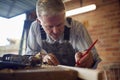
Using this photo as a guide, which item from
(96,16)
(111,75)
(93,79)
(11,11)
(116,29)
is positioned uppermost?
(11,11)

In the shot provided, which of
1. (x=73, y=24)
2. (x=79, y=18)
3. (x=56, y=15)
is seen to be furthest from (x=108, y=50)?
(x=56, y=15)

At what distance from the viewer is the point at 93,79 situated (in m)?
0.50

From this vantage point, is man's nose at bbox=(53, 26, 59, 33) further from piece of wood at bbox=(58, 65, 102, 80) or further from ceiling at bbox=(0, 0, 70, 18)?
ceiling at bbox=(0, 0, 70, 18)

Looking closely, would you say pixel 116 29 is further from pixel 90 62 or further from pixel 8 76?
pixel 8 76

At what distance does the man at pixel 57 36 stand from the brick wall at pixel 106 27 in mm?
2387

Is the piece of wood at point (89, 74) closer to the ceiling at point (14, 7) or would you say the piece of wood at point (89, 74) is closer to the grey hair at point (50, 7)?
the grey hair at point (50, 7)

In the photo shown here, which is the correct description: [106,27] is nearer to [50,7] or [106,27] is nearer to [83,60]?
[50,7]

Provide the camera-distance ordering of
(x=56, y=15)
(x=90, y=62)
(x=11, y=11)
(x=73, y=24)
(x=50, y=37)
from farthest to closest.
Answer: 1. (x=11, y=11)
2. (x=73, y=24)
3. (x=50, y=37)
4. (x=56, y=15)
5. (x=90, y=62)

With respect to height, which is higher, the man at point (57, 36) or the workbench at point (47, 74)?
the man at point (57, 36)

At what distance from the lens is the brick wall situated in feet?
12.0

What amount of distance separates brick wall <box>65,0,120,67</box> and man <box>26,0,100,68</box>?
2387 mm

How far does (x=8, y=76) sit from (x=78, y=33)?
40.4 inches

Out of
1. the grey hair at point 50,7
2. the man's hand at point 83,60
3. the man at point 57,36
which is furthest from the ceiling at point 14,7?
the man's hand at point 83,60

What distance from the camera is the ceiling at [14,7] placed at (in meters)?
4.58
